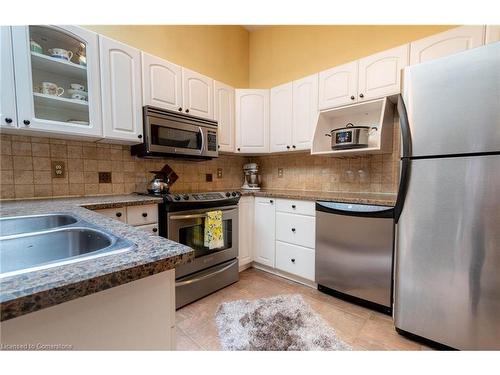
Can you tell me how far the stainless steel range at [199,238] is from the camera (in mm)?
1803

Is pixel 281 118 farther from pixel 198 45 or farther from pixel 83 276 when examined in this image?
pixel 83 276

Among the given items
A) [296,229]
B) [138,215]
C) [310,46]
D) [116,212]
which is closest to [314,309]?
[296,229]

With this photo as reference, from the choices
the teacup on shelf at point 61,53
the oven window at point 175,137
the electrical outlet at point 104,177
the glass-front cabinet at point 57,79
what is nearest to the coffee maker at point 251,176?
the oven window at point 175,137

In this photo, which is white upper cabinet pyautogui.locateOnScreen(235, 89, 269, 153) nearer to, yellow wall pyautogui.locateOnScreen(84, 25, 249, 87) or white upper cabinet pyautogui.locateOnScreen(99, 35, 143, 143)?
yellow wall pyautogui.locateOnScreen(84, 25, 249, 87)

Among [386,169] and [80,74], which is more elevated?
[80,74]

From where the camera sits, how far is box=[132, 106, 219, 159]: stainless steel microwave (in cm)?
197

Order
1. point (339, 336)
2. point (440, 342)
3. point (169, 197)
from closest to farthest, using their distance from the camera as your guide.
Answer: point (440, 342) < point (339, 336) < point (169, 197)

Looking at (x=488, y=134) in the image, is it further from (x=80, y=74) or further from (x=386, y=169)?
(x=80, y=74)

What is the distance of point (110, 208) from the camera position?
5.07 ft

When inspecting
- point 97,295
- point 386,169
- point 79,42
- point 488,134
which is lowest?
point 97,295

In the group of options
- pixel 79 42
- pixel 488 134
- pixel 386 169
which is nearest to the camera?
pixel 488 134

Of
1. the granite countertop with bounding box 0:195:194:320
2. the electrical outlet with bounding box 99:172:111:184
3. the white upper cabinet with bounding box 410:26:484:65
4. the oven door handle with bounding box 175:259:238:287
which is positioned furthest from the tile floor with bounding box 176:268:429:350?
the white upper cabinet with bounding box 410:26:484:65

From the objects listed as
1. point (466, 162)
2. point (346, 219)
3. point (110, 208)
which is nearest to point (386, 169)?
point (346, 219)
